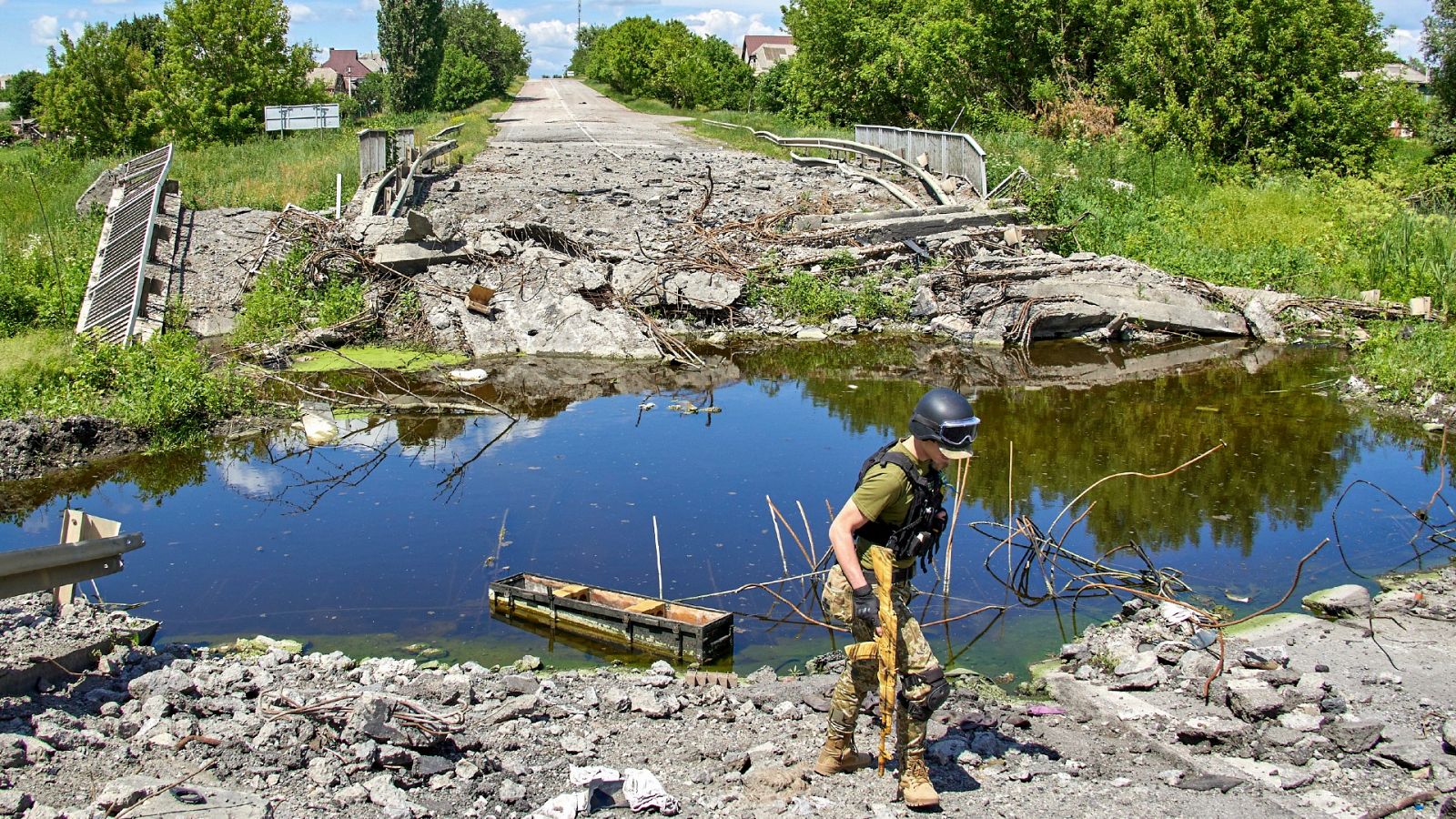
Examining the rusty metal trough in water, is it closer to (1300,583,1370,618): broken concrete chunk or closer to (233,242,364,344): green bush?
(1300,583,1370,618): broken concrete chunk

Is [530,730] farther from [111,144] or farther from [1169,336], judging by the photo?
[111,144]

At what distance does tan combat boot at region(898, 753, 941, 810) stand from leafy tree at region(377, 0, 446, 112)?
159ft

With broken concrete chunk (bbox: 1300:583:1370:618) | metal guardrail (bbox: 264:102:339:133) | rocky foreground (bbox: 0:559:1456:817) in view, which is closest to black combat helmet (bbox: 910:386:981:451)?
rocky foreground (bbox: 0:559:1456:817)

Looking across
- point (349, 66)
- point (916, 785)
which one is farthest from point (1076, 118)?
point (349, 66)

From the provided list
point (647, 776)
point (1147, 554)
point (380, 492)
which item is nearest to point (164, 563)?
point (380, 492)

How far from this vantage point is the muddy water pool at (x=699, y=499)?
7.76m

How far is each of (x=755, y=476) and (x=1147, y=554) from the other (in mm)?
3530

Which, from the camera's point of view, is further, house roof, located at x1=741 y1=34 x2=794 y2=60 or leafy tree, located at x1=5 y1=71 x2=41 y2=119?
house roof, located at x1=741 y1=34 x2=794 y2=60

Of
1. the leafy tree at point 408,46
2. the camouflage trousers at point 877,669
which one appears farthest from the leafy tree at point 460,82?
the camouflage trousers at point 877,669

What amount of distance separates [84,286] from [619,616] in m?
13.0

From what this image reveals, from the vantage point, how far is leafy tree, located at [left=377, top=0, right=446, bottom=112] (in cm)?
4831

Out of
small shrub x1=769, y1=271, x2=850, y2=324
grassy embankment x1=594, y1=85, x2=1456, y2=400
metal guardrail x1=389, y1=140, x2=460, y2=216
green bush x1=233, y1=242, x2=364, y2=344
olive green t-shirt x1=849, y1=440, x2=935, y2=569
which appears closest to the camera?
olive green t-shirt x1=849, y1=440, x2=935, y2=569

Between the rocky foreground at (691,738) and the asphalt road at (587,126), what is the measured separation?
2535 centimetres

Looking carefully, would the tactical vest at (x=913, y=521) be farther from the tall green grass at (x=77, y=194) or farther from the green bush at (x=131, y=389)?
the tall green grass at (x=77, y=194)
